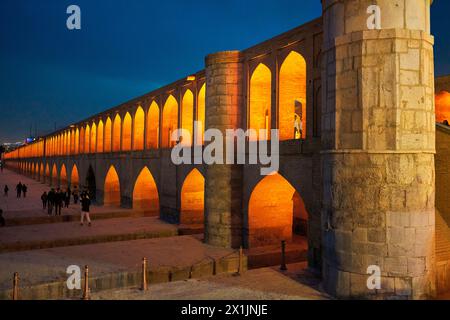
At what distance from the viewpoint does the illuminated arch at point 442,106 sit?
15242mm

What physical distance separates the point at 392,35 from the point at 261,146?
17.7 feet

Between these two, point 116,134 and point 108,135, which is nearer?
point 116,134

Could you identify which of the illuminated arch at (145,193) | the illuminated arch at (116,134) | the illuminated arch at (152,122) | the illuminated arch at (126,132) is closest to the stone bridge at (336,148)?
the illuminated arch at (152,122)

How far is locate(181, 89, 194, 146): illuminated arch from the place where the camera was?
17.0 meters

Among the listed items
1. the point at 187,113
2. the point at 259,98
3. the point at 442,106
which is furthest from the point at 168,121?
the point at 442,106

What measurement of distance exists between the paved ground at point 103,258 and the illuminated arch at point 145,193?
772cm

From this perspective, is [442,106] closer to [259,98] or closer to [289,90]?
[289,90]

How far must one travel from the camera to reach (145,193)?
21266 millimetres

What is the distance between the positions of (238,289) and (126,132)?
17.3m

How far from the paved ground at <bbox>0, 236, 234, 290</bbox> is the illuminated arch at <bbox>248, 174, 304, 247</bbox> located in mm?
1161

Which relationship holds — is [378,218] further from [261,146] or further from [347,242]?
[261,146]

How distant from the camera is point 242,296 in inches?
299

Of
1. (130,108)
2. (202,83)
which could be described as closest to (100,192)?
(130,108)

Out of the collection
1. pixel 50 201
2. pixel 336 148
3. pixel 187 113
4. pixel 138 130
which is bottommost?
pixel 50 201
